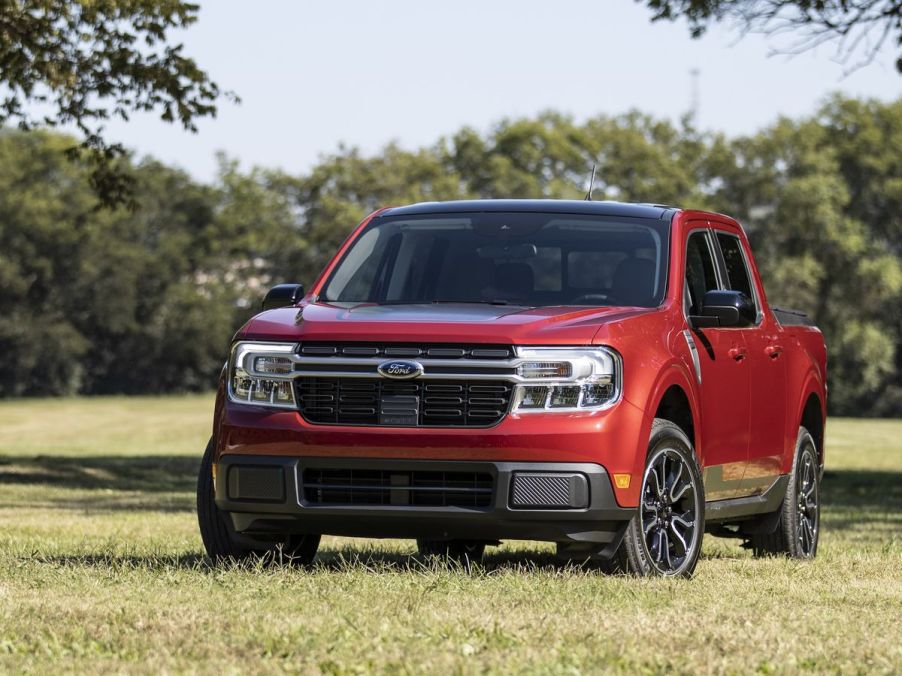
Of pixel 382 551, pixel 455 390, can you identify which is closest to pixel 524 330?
pixel 455 390

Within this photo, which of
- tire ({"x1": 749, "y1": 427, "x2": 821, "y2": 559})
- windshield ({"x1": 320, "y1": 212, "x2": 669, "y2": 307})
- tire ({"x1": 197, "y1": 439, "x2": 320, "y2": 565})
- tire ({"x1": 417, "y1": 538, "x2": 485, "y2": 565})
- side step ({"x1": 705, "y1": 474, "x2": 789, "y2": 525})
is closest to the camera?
tire ({"x1": 197, "y1": 439, "x2": 320, "y2": 565})

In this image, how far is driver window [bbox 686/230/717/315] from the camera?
9359mm

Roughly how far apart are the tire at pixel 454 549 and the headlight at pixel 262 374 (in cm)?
229

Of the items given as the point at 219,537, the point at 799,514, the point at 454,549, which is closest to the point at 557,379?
the point at 219,537

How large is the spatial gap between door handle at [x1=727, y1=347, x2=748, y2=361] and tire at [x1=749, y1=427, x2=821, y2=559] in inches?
48.2

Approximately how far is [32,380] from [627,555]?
7600 centimetres

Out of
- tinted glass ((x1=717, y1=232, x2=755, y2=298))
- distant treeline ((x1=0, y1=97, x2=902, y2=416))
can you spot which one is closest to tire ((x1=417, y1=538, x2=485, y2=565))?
tinted glass ((x1=717, y1=232, x2=755, y2=298))

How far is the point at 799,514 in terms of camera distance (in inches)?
426

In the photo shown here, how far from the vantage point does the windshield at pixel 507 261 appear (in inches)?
350

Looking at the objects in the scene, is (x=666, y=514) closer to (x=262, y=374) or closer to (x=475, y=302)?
(x=475, y=302)

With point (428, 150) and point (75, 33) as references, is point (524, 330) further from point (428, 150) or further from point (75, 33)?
point (428, 150)

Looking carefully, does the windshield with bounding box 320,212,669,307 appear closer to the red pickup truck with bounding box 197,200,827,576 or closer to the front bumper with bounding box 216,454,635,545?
the red pickup truck with bounding box 197,200,827,576

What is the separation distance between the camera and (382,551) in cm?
1077

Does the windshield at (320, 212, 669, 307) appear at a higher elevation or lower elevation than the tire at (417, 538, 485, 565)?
higher
